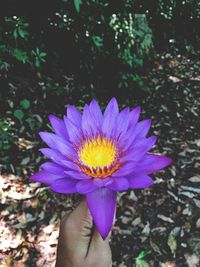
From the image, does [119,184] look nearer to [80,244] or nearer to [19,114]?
[80,244]

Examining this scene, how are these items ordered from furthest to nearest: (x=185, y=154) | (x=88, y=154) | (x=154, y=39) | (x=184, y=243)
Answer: (x=154, y=39)
(x=185, y=154)
(x=184, y=243)
(x=88, y=154)

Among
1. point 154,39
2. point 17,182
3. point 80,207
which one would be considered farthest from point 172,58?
point 80,207

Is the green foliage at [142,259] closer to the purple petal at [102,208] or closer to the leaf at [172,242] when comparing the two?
the leaf at [172,242]

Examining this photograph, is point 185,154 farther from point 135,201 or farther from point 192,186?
point 135,201

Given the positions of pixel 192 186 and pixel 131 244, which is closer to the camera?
pixel 131 244

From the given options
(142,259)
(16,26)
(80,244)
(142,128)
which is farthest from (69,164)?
(16,26)
